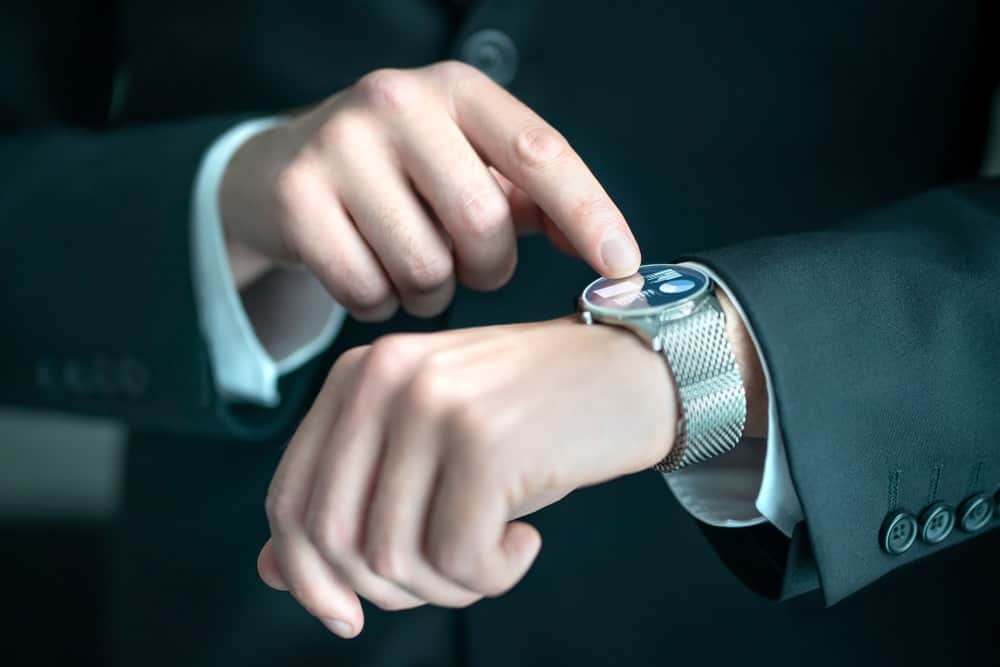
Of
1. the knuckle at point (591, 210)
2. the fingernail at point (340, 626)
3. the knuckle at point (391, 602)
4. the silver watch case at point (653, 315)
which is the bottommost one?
the fingernail at point (340, 626)

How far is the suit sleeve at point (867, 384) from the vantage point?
499 millimetres

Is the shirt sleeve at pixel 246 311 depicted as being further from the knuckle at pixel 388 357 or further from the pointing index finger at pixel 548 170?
the knuckle at pixel 388 357

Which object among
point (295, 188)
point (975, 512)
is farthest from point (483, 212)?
point (975, 512)

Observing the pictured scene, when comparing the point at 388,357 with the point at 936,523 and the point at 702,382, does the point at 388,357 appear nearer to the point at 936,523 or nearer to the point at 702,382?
the point at 702,382

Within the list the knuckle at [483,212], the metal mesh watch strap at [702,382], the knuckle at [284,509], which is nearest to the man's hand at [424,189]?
the knuckle at [483,212]

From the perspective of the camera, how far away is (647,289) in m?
0.53

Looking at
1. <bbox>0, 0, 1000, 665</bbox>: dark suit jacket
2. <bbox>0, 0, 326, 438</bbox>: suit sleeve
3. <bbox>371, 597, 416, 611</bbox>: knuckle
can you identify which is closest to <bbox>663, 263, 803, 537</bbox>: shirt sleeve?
<bbox>0, 0, 1000, 665</bbox>: dark suit jacket

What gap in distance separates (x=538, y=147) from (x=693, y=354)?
7.4 inches

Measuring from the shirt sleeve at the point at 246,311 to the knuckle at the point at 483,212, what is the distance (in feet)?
0.97

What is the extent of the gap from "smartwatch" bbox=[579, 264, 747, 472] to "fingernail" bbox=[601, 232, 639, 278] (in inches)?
1.5

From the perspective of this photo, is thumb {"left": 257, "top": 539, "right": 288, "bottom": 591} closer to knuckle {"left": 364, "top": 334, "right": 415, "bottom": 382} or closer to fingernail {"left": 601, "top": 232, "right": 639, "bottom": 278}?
knuckle {"left": 364, "top": 334, "right": 415, "bottom": 382}

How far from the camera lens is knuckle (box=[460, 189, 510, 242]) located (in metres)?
0.61

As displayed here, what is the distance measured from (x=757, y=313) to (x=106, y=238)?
2.30ft

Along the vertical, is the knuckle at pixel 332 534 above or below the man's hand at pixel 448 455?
below
